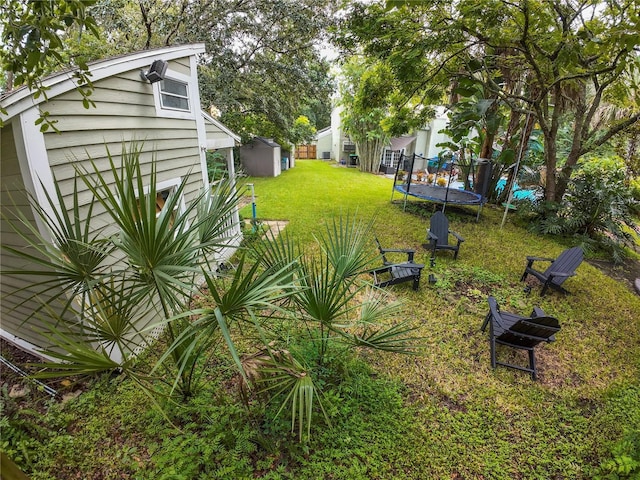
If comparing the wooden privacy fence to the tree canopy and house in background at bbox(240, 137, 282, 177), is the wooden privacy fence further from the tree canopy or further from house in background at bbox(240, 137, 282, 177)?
the tree canopy

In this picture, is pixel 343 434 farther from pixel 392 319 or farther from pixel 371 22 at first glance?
pixel 371 22

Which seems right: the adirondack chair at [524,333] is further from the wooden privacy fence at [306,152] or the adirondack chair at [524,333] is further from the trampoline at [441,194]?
the wooden privacy fence at [306,152]

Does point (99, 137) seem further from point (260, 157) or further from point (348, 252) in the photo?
point (260, 157)

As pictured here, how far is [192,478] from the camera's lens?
2.27m

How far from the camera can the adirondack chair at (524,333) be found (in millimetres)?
3240

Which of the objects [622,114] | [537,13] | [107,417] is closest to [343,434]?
[107,417]

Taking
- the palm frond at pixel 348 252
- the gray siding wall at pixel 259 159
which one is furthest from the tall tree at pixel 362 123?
Result: the palm frond at pixel 348 252

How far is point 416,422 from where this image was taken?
2.87 meters

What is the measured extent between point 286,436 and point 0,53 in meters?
3.42

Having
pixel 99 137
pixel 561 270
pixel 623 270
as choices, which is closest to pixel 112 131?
pixel 99 137

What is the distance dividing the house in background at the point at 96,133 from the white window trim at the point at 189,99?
13 millimetres

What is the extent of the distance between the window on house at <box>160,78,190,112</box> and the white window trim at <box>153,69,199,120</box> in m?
0.04

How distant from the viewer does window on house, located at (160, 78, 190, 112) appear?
4.10 meters

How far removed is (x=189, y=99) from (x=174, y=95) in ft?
1.23
